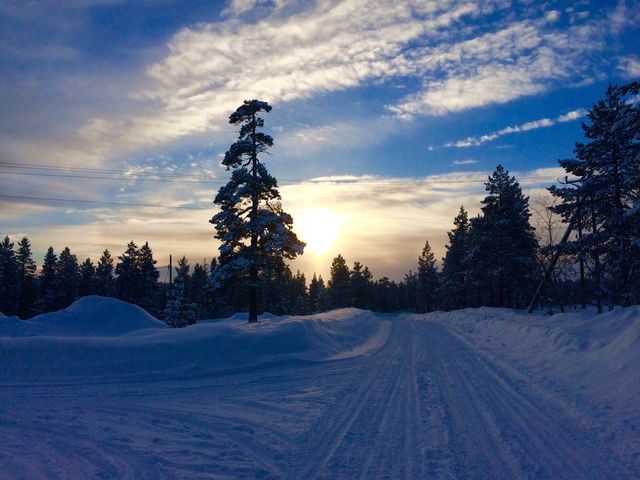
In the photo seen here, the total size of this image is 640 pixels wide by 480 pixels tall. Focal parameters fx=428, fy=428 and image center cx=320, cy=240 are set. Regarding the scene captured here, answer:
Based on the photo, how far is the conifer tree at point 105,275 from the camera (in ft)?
230

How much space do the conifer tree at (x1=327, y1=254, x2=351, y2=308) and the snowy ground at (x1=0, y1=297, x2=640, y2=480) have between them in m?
71.4

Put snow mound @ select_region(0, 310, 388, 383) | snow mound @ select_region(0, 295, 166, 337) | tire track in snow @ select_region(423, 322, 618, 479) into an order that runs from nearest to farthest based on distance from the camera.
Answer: tire track in snow @ select_region(423, 322, 618, 479), snow mound @ select_region(0, 310, 388, 383), snow mound @ select_region(0, 295, 166, 337)

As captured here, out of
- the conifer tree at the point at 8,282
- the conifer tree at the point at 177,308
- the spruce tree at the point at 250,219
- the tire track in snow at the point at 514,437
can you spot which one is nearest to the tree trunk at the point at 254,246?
the spruce tree at the point at 250,219

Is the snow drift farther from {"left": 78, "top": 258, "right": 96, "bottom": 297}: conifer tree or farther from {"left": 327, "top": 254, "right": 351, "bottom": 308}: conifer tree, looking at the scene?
{"left": 327, "top": 254, "right": 351, "bottom": 308}: conifer tree

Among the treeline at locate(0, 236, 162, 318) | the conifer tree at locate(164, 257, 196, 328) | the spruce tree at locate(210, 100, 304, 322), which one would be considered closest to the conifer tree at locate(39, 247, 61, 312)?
the treeline at locate(0, 236, 162, 318)

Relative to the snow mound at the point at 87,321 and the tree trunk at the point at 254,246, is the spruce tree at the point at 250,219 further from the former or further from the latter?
the snow mound at the point at 87,321

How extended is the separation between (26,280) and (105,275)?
41.3ft

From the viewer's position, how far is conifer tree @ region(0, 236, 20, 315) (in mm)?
56062

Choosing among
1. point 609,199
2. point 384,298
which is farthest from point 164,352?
point 384,298

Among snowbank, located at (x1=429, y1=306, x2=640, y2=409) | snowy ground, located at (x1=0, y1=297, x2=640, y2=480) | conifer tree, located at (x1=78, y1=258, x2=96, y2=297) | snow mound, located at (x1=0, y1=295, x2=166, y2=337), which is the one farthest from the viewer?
conifer tree, located at (x1=78, y1=258, x2=96, y2=297)

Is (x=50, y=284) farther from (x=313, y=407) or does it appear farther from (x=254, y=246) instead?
(x=313, y=407)

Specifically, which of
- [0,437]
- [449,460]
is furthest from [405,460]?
[0,437]

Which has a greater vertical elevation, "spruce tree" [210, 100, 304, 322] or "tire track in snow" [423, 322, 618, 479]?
"spruce tree" [210, 100, 304, 322]

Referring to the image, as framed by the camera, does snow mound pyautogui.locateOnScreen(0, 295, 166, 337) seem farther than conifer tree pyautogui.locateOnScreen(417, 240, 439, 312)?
No
